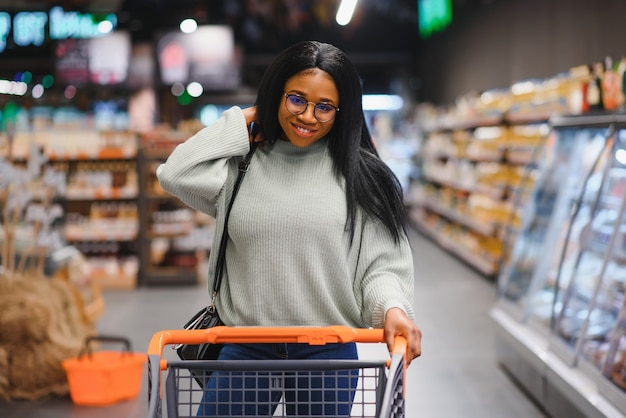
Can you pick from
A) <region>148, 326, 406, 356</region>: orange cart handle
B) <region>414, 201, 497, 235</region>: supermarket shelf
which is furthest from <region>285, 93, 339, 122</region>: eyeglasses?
<region>414, 201, 497, 235</region>: supermarket shelf

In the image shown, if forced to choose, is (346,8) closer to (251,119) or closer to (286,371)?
(251,119)

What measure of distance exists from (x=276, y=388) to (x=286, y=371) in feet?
0.21

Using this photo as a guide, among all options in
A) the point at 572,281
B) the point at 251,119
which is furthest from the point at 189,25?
the point at 251,119

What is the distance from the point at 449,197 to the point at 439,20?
10.5ft

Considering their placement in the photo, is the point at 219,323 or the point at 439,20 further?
the point at 439,20

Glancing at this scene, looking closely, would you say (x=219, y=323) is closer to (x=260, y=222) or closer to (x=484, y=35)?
(x=260, y=222)

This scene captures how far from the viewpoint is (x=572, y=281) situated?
5.11 meters

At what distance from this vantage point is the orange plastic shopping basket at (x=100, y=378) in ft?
17.6

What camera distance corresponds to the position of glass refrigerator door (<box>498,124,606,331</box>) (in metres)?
5.86

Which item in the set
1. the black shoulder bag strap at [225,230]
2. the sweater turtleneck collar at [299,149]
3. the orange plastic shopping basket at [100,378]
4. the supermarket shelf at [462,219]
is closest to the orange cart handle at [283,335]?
the black shoulder bag strap at [225,230]

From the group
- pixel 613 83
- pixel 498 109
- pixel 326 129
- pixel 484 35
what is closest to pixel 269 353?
pixel 326 129

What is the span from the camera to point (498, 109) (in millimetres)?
11016

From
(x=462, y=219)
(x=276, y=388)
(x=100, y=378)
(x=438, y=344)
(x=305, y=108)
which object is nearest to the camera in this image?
(x=276, y=388)

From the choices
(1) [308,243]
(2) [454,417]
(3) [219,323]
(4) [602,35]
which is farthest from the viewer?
(4) [602,35]
